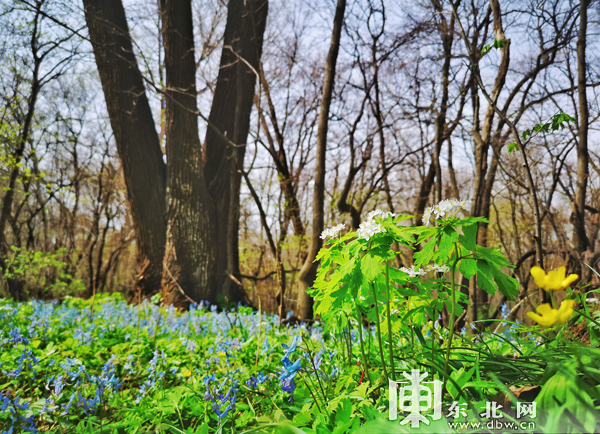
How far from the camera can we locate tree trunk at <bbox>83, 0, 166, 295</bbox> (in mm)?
5617

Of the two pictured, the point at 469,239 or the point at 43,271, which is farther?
the point at 43,271

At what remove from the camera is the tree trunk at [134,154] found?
5617mm

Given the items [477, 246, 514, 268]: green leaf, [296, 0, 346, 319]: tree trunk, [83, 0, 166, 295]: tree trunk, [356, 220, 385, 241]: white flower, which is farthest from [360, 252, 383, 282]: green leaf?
[83, 0, 166, 295]: tree trunk

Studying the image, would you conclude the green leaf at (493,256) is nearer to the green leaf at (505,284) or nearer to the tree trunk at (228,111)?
the green leaf at (505,284)

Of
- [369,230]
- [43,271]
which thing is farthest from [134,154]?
[43,271]

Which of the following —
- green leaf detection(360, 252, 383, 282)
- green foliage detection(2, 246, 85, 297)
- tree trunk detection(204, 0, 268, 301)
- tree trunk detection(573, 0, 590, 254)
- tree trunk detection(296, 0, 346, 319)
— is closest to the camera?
green leaf detection(360, 252, 383, 282)

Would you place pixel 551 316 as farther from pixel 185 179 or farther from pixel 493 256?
pixel 185 179

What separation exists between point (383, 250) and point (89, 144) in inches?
560

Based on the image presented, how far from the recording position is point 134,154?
567cm

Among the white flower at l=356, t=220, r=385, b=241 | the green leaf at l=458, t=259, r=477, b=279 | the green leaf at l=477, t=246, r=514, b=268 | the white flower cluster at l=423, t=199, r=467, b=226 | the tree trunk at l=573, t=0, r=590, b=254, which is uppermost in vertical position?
the tree trunk at l=573, t=0, r=590, b=254

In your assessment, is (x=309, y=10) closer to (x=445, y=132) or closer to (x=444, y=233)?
(x=445, y=132)

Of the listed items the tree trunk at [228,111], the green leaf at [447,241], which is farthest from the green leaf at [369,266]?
the tree trunk at [228,111]

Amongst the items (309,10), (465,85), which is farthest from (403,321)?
(309,10)

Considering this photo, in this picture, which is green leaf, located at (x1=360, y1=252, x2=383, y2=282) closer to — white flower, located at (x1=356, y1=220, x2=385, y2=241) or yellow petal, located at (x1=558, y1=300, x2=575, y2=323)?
white flower, located at (x1=356, y1=220, x2=385, y2=241)
